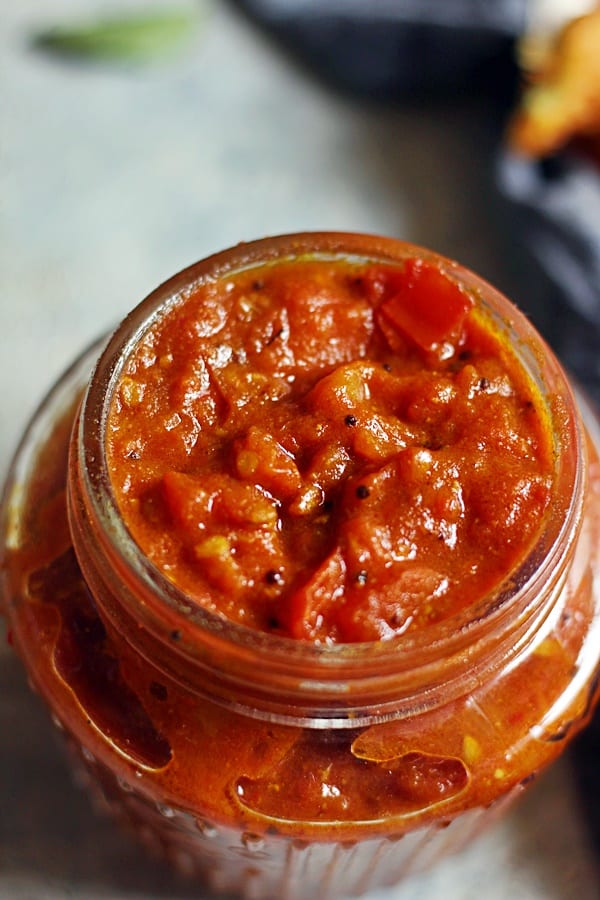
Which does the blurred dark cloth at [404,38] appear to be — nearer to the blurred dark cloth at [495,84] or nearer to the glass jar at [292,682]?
the blurred dark cloth at [495,84]

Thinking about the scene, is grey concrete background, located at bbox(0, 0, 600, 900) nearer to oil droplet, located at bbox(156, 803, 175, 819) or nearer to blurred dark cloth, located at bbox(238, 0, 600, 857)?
blurred dark cloth, located at bbox(238, 0, 600, 857)

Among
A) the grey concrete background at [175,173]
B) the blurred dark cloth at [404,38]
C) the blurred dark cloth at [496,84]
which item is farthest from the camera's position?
the blurred dark cloth at [404,38]

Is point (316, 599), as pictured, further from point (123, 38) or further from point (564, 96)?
point (123, 38)

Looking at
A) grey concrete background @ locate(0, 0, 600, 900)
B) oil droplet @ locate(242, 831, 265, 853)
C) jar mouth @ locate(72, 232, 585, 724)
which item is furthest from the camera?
grey concrete background @ locate(0, 0, 600, 900)

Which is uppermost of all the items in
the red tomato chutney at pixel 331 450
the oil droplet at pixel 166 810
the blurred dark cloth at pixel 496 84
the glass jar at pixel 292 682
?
the blurred dark cloth at pixel 496 84

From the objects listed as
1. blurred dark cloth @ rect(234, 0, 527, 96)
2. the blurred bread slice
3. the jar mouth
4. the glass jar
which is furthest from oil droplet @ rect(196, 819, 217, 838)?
blurred dark cloth @ rect(234, 0, 527, 96)

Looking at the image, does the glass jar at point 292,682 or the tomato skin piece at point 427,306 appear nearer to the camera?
the glass jar at point 292,682

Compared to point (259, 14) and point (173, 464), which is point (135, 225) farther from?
point (173, 464)

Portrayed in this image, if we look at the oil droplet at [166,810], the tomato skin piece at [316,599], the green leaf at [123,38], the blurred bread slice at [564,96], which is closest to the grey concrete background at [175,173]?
the green leaf at [123,38]
